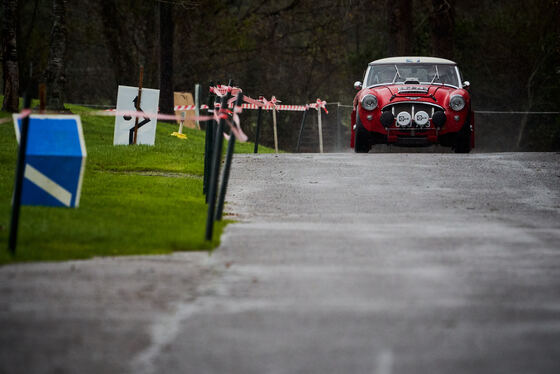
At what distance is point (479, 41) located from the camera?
42.6 meters

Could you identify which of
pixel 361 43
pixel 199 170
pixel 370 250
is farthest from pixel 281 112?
pixel 370 250

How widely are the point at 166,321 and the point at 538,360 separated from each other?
211 centimetres

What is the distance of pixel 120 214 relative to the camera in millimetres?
10531

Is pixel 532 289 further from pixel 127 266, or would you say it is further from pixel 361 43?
pixel 361 43

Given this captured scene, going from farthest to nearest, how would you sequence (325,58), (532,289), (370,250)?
(325,58)
(370,250)
(532,289)

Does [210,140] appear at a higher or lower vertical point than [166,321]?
higher

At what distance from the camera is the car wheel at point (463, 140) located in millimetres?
19089

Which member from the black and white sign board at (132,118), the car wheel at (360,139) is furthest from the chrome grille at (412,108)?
the black and white sign board at (132,118)

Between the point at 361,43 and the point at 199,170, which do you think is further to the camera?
the point at 361,43

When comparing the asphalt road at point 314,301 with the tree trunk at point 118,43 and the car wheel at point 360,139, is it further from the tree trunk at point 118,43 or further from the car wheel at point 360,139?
the tree trunk at point 118,43

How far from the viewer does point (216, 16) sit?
1767 inches

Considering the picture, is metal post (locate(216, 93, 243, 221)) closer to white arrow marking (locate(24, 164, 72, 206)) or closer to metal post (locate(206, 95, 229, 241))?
metal post (locate(206, 95, 229, 241))

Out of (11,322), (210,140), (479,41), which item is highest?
(479,41)

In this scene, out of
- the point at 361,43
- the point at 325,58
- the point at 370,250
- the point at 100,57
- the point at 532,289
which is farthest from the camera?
the point at 361,43
